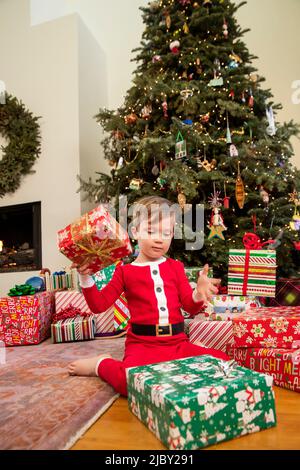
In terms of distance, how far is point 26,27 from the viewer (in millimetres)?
4184

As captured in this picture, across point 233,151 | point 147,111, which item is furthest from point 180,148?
point 147,111

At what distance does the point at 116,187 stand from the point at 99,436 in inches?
→ 82.8

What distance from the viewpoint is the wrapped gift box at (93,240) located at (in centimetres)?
124

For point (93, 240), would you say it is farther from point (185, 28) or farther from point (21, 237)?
point (21, 237)

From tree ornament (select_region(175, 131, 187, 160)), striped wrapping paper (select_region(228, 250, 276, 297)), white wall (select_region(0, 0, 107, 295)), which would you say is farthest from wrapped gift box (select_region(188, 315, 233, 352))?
white wall (select_region(0, 0, 107, 295))

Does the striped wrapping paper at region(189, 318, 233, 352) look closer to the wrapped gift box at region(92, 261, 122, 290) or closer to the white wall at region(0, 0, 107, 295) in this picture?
the wrapped gift box at region(92, 261, 122, 290)

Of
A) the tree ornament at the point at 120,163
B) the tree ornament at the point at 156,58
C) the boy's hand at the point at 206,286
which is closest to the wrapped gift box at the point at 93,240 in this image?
the boy's hand at the point at 206,286

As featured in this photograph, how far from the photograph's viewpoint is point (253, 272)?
1956 mm

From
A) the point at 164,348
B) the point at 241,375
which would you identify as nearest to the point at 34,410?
the point at 164,348

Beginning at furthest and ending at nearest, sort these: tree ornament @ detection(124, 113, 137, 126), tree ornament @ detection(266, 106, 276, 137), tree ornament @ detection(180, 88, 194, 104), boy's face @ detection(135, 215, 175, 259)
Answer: tree ornament @ detection(124, 113, 137, 126) → tree ornament @ detection(266, 106, 276, 137) → tree ornament @ detection(180, 88, 194, 104) → boy's face @ detection(135, 215, 175, 259)

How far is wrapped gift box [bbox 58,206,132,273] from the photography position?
1240 mm

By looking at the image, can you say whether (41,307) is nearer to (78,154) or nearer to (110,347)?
(110,347)

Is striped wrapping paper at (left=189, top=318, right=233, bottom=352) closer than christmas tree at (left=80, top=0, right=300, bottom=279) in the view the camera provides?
Yes

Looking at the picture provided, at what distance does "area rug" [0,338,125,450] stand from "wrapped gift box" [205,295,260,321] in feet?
1.77
